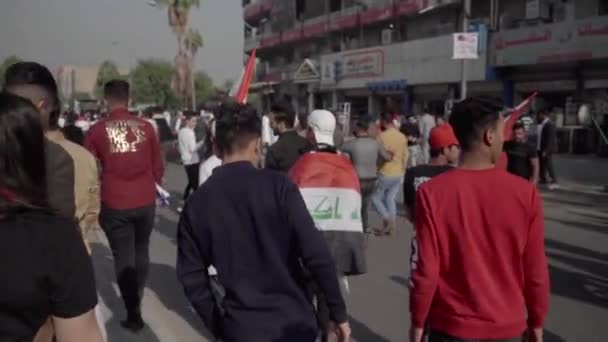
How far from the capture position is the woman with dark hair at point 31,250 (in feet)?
6.14

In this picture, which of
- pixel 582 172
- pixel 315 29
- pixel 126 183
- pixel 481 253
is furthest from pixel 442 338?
pixel 315 29

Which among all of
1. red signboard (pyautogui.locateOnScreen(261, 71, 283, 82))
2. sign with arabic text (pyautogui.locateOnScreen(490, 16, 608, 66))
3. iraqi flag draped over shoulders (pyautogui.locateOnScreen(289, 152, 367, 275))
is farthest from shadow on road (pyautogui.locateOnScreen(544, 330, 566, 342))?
red signboard (pyautogui.locateOnScreen(261, 71, 283, 82))

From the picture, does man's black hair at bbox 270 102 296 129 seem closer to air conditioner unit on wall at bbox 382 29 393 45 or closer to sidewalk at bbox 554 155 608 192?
sidewalk at bbox 554 155 608 192

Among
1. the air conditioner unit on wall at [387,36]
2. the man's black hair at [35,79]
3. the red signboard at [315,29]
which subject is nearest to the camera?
the man's black hair at [35,79]

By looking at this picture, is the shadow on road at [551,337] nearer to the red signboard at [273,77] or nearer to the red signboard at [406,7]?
the red signboard at [406,7]

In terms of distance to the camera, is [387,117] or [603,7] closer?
[387,117]

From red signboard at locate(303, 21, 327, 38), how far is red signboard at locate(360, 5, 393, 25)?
5.22 m

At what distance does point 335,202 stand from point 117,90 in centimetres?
195

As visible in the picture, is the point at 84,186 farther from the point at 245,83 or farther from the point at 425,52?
the point at 425,52

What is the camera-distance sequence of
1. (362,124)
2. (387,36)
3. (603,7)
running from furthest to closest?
(387,36)
(603,7)
(362,124)

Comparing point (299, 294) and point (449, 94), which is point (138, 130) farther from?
point (449, 94)

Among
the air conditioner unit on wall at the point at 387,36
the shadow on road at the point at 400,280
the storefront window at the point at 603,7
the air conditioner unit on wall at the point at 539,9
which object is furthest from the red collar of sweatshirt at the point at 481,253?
the air conditioner unit on wall at the point at 387,36

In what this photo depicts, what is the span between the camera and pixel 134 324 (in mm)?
5609

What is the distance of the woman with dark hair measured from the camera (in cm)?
187
